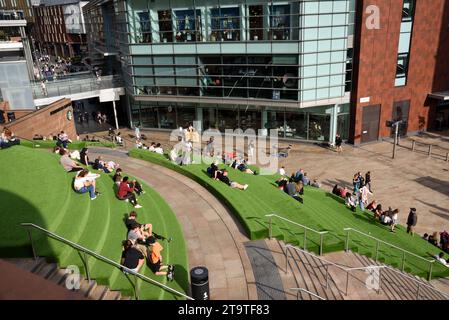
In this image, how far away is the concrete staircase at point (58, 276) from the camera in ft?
30.7

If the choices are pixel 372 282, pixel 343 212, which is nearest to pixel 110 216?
pixel 372 282

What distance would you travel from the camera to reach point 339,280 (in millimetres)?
11727

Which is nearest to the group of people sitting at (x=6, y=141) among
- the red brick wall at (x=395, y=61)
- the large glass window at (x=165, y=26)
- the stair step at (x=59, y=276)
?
the stair step at (x=59, y=276)

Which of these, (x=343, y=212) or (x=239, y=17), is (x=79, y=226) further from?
(x=239, y=17)

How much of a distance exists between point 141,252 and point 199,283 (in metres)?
2.03

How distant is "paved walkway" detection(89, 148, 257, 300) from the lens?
11164 millimetres

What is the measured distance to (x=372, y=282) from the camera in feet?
39.0

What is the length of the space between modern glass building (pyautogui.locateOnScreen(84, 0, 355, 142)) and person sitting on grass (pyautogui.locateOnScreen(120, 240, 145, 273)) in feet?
71.8

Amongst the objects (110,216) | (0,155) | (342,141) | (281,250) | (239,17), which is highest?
(239,17)

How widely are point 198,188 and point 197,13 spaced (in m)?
17.8

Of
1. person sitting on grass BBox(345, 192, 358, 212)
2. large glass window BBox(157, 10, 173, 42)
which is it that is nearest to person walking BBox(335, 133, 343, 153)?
person sitting on grass BBox(345, 192, 358, 212)

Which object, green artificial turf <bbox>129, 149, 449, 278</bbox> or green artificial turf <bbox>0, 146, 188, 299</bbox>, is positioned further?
green artificial turf <bbox>129, 149, 449, 278</bbox>

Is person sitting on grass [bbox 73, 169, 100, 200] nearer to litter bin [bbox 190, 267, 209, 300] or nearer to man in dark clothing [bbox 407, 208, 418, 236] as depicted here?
litter bin [bbox 190, 267, 209, 300]
